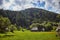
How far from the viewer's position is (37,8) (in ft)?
13.1

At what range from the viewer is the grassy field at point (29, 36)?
381cm

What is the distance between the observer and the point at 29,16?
13.1ft

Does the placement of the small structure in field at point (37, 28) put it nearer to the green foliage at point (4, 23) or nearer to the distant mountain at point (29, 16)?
the distant mountain at point (29, 16)

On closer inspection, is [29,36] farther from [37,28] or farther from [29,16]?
[29,16]

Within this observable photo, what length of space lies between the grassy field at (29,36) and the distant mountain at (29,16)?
20cm

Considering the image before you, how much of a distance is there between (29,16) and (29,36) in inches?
17.1

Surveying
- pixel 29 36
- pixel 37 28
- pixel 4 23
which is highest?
pixel 4 23

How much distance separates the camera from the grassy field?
12.5 feet

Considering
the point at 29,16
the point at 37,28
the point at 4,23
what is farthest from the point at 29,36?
the point at 4,23

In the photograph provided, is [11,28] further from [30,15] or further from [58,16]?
[58,16]

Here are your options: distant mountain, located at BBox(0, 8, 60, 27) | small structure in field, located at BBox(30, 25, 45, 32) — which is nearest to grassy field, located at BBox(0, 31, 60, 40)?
small structure in field, located at BBox(30, 25, 45, 32)

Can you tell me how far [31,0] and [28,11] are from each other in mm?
254

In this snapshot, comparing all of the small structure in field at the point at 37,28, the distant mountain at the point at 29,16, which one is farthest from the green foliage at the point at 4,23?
the small structure in field at the point at 37,28

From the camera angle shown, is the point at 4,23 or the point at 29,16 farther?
the point at 29,16
